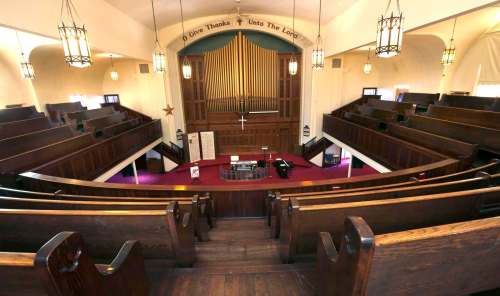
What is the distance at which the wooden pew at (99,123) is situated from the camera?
484cm

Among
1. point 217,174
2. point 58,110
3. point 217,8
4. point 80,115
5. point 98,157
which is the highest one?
point 217,8

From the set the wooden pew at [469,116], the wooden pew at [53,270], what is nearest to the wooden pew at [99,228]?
the wooden pew at [53,270]

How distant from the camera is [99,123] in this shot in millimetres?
5359

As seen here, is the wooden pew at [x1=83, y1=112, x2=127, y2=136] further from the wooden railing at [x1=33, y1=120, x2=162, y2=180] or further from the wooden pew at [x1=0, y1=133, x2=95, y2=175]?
the wooden pew at [x1=0, y1=133, x2=95, y2=175]

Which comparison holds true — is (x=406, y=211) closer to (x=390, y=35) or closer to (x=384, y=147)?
(x=390, y=35)

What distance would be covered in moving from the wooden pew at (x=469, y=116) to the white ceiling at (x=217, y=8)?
11.6ft

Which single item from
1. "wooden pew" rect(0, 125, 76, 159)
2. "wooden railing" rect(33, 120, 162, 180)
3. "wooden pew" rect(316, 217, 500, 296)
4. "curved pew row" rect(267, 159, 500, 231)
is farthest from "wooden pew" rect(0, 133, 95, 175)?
"wooden pew" rect(316, 217, 500, 296)

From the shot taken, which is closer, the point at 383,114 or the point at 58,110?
the point at 383,114

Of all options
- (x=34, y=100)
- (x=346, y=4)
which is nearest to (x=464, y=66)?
(x=346, y=4)

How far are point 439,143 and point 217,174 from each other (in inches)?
231

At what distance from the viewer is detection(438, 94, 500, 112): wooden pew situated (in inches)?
172

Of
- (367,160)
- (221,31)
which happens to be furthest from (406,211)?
(221,31)

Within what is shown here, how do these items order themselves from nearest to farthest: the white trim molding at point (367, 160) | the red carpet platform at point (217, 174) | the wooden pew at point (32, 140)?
1. the wooden pew at point (32, 140)
2. the white trim molding at point (367, 160)
3. the red carpet platform at point (217, 174)

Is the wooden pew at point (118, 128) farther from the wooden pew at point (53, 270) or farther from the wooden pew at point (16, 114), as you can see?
the wooden pew at point (53, 270)
